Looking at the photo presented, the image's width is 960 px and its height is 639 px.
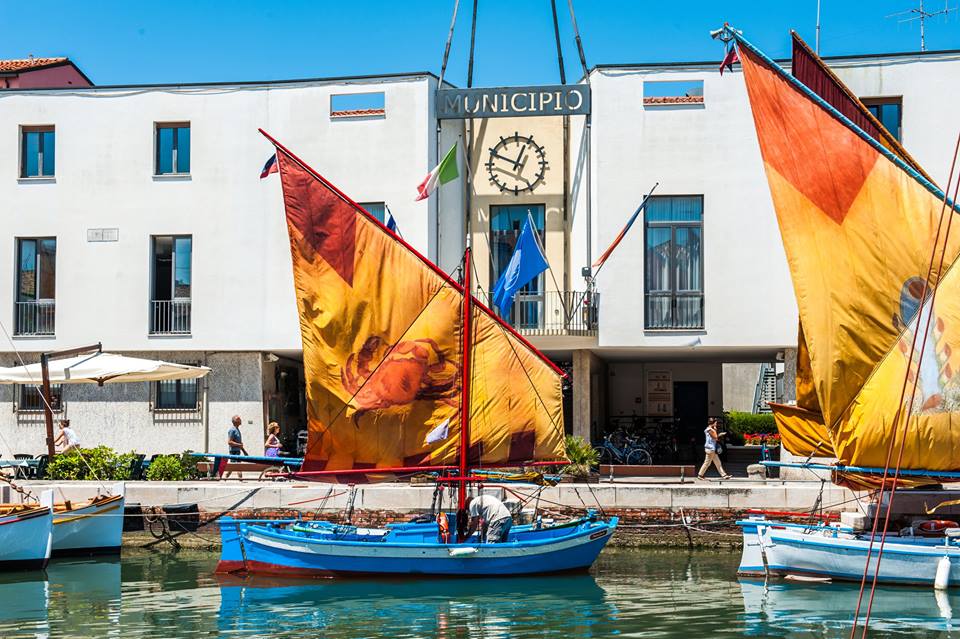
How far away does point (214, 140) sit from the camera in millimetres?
32594

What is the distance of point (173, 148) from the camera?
32.9m

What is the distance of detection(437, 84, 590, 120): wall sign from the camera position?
31.2 m

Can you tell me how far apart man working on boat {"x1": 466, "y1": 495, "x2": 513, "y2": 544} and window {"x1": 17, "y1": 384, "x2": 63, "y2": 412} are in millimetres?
15848

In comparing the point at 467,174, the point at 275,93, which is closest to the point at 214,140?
the point at 275,93

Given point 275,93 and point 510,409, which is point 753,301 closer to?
point 510,409

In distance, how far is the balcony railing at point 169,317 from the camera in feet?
107

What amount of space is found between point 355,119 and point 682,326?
10412 mm

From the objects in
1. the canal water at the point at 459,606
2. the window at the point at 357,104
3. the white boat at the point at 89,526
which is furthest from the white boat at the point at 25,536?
the window at the point at 357,104

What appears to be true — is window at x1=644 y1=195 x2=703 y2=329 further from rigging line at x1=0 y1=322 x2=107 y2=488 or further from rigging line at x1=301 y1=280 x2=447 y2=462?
rigging line at x1=0 y1=322 x2=107 y2=488

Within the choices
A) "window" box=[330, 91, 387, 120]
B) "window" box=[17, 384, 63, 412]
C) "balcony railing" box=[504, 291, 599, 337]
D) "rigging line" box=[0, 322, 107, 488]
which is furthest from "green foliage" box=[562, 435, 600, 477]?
"window" box=[17, 384, 63, 412]

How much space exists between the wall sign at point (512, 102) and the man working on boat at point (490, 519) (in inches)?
504

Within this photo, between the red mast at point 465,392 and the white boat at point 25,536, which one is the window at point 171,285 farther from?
the red mast at point 465,392

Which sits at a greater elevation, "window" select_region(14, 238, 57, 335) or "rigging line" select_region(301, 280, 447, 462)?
"window" select_region(14, 238, 57, 335)

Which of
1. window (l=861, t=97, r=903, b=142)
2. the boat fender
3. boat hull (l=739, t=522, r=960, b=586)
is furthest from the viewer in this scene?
window (l=861, t=97, r=903, b=142)
